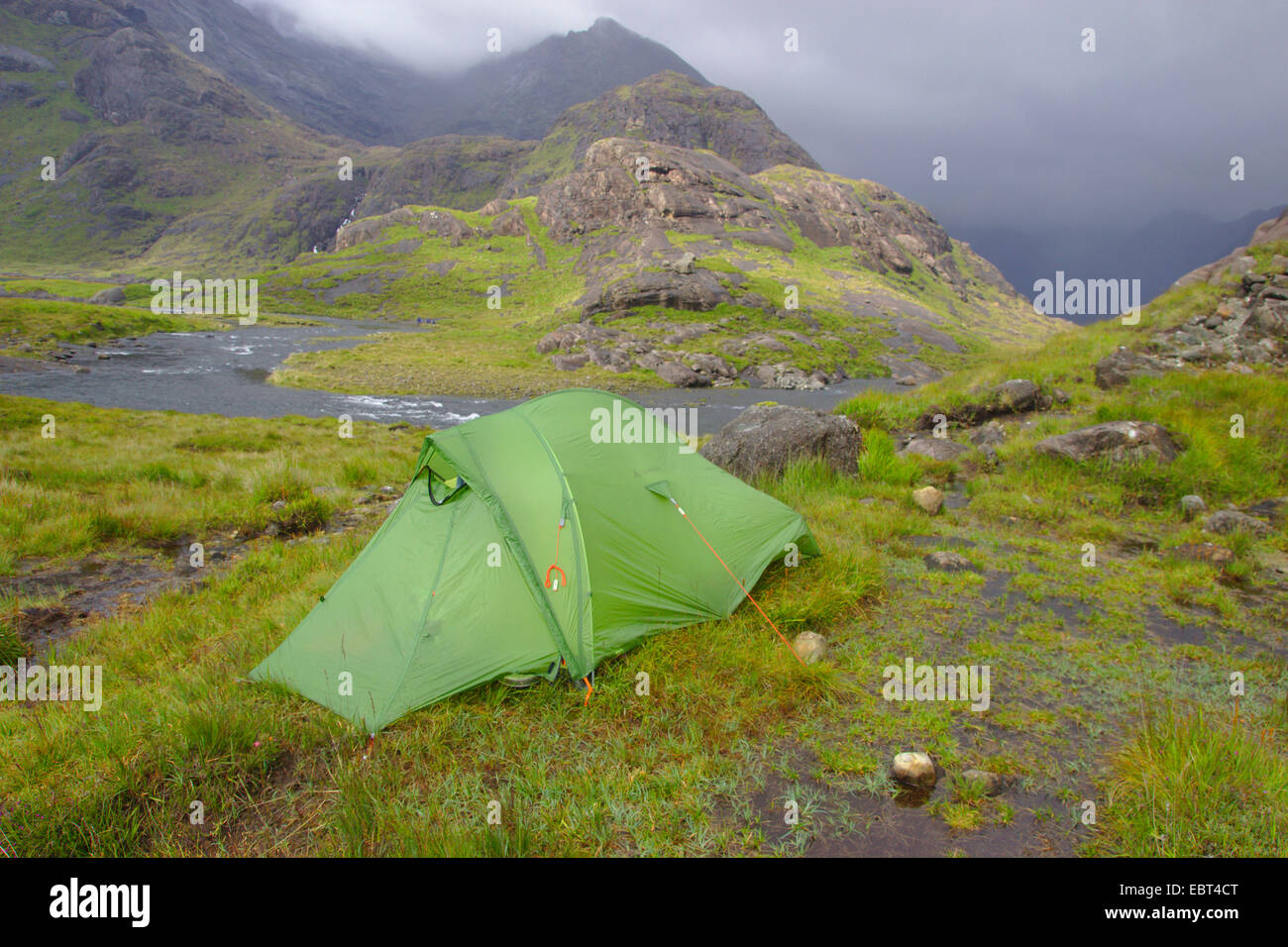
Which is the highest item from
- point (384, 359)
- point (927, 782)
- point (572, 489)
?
point (384, 359)

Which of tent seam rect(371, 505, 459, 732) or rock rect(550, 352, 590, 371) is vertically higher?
rock rect(550, 352, 590, 371)

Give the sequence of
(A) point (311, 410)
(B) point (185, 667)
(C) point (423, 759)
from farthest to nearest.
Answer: (A) point (311, 410), (B) point (185, 667), (C) point (423, 759)

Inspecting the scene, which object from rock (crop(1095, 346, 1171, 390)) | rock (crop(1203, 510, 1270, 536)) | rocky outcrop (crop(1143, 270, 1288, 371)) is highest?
rocky outcrop (crop(1143, 270, 1288, 371))

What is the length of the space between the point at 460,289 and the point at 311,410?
10414cm

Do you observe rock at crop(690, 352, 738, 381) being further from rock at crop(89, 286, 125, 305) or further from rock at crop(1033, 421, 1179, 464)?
rock at crop(89, 286, 125, 305)

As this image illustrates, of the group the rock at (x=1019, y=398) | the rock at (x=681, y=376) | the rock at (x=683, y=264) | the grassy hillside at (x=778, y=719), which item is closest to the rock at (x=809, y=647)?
the grassy hillside at (x=778, y=719)

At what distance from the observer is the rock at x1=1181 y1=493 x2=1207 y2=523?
870 cm

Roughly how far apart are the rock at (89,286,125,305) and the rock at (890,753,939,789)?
13420 centimetres

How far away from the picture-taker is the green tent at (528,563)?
505 cm

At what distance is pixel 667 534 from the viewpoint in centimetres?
618

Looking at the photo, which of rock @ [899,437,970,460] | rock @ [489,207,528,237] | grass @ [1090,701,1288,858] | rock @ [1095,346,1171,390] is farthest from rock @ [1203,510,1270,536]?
rock @ [489,207,528,237]

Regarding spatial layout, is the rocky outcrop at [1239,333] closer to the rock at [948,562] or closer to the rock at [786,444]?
the rock at [786,444]

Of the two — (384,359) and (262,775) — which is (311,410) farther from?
(262,775)
